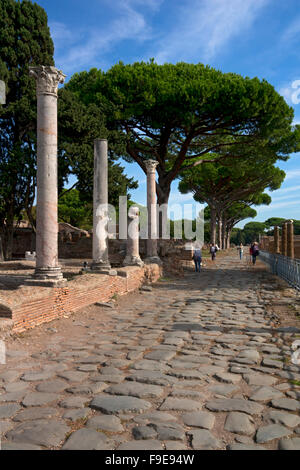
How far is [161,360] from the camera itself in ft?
15.3

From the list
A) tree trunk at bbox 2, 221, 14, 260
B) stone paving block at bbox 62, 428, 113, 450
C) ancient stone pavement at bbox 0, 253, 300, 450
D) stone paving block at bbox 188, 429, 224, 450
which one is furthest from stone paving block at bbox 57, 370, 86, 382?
tree trunk at bbox 2, 221, 14, 260

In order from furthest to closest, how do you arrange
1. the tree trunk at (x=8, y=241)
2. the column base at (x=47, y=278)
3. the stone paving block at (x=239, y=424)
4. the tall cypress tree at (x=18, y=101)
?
the tree trunk at (x=8, y=241), the tall cypress tree at (x=18, y=101), the column base at (x=47, y=278), the stone paving block at (x=239, y=424)

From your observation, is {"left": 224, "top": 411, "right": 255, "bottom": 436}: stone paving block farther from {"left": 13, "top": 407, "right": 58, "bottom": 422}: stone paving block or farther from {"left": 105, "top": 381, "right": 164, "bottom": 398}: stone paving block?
{"left": 13, "top": 407, "right": 58, "bottom": 422}: stone paving block

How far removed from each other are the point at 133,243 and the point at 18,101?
31.2ft

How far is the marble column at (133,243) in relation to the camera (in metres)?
13.6

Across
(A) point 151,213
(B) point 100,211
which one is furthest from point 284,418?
(A) point 151,213

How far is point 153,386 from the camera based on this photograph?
3803 millimetres

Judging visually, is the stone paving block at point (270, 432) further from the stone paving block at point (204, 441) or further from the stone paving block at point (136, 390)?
the stone paving block at point (136, 390)

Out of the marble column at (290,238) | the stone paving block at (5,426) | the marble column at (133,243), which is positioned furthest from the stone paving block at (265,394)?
the marble column at (290,238)

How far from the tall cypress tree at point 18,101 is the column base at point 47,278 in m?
10.9

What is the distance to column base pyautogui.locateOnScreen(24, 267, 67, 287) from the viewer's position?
24.1ft

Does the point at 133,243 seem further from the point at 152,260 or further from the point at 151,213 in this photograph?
the point at 151,213

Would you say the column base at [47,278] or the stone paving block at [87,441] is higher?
the column base at [47,278]

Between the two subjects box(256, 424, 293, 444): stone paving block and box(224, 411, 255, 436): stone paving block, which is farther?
box(224, 411, 255, 436): stone paving block
